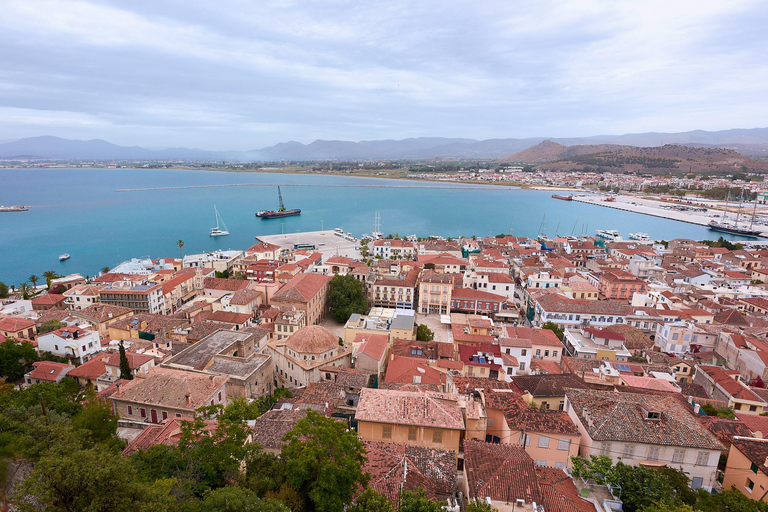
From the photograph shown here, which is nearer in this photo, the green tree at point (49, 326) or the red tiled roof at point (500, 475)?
the red tiled roof at point (500, 475)

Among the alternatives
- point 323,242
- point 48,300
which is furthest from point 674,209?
point 48,300

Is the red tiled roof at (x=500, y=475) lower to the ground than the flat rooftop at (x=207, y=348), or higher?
higher

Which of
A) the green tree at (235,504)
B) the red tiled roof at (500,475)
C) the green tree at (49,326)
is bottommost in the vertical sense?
the green tree at (49,326)

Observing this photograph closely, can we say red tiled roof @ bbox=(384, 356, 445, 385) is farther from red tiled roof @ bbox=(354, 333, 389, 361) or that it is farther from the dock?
the dock

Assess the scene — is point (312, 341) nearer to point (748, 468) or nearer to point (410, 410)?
point (410, 410)

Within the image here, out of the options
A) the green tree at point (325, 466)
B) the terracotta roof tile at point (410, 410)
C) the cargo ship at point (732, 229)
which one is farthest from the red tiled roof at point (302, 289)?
the cargo ship at point (732, 229)

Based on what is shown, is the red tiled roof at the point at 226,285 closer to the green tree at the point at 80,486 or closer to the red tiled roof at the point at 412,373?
the red tiled roof at the point at 412,373
